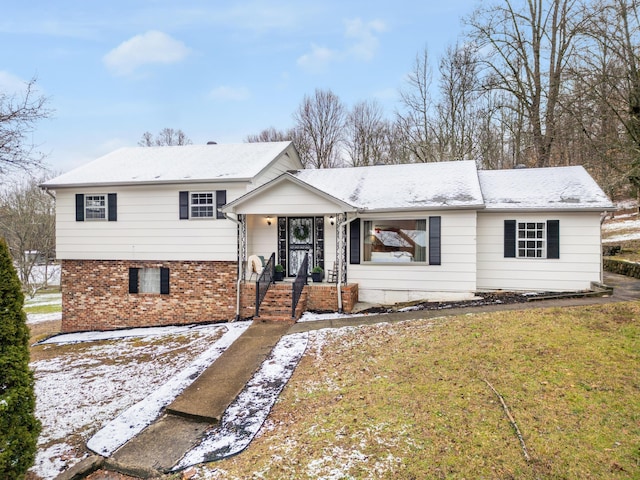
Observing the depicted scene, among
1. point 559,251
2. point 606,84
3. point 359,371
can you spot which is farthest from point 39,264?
point 606,84

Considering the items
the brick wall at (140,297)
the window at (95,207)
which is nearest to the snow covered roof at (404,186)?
the brick wall at (140,297)

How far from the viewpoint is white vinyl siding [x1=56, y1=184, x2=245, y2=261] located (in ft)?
38.5

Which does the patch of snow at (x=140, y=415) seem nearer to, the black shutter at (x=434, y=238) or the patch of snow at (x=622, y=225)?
the black shutter at (x=434, y=238)

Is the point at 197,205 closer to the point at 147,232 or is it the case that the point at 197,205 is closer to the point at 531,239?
the point at 147,232

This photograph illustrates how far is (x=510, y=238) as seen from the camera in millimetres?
11008

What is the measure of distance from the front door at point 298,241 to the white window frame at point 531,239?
21.5 feet

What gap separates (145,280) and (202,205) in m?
3.35

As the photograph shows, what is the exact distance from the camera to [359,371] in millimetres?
A: 5926

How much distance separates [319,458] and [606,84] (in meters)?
16.5

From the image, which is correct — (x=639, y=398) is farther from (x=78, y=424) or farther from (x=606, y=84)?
(x=606, y=84)

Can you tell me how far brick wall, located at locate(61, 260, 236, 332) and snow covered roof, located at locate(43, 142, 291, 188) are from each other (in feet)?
9.22

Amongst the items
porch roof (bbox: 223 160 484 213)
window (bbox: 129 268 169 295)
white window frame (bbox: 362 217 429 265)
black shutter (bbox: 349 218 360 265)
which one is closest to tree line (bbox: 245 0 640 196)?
porch roof (bbox: 223 160 484 213)

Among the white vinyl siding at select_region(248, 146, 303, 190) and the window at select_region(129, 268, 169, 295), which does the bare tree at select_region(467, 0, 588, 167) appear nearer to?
the white vinyl siding at select_region(248, 146, 303, 190)

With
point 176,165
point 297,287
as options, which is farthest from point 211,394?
point 176,165
